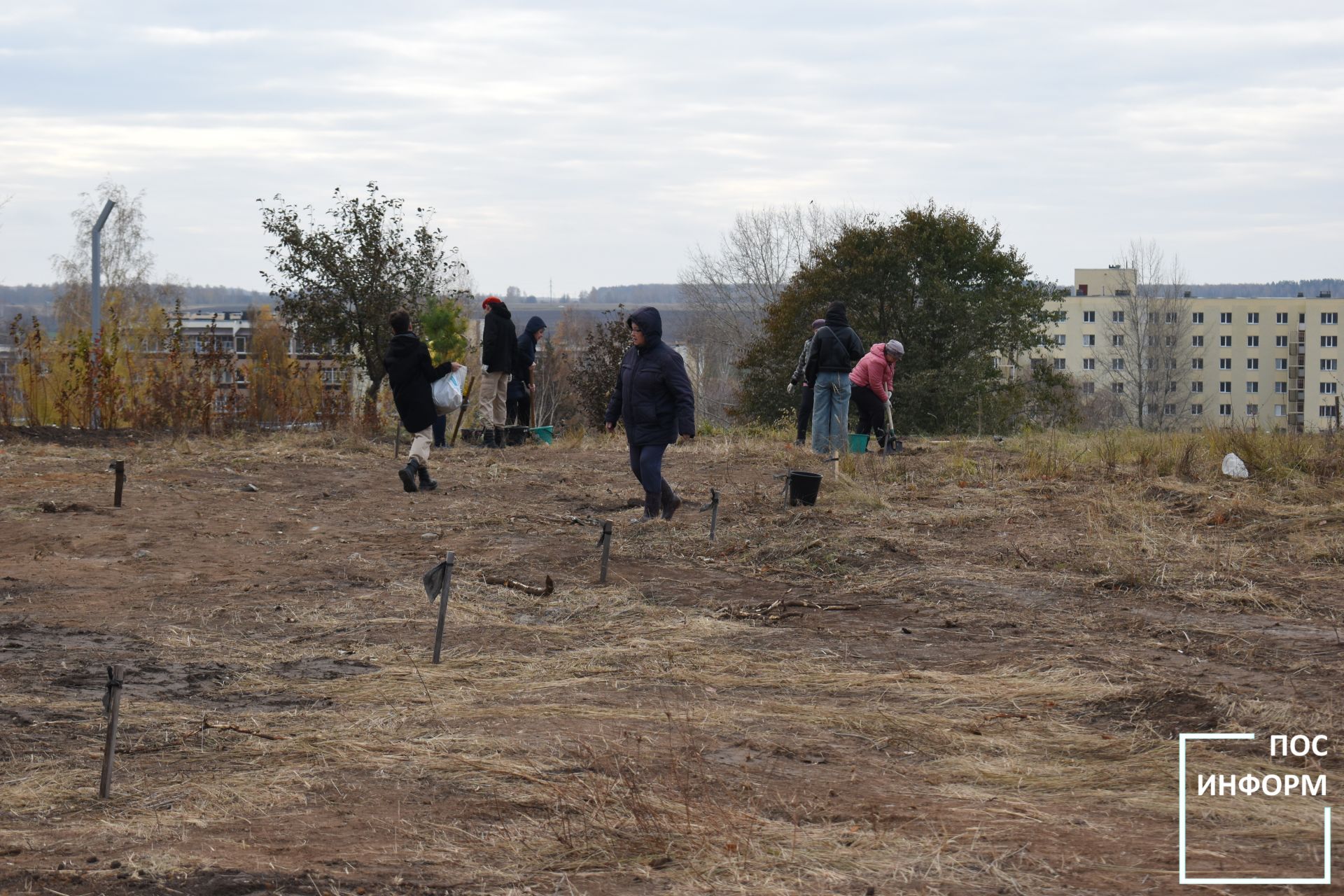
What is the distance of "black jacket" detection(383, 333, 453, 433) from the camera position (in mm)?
12250

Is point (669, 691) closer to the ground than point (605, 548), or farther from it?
closer to the ground

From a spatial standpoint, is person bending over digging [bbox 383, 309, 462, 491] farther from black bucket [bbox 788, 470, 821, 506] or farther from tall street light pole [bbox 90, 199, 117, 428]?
tall street light pole [bbox 90, 199, 117, 428]

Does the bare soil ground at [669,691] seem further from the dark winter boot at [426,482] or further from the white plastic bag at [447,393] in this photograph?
the white plastic bag at [447,393]

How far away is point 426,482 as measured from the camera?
12281 millimetres

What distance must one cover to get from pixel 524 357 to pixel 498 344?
595 millimetres

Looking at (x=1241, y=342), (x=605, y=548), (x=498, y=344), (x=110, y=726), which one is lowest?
(x=110, y=726)

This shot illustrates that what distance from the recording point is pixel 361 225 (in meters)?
24.5

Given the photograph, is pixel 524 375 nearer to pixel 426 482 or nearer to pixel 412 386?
pixel 412 386

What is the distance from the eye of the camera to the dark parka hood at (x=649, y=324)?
1015 cm

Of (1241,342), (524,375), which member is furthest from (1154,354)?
(524,375)

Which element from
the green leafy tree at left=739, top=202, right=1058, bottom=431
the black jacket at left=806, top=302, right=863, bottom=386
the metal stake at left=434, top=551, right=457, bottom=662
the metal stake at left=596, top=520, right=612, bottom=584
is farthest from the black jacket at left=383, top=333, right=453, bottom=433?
the green leafy tree at left=739, top=202, right=1058, bottom=431

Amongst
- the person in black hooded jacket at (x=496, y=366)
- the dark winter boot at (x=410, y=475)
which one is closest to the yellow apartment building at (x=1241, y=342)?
the person in black hooded jacket at (x=496, y=366)

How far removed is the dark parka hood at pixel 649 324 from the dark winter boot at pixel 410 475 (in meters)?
→ 2.84

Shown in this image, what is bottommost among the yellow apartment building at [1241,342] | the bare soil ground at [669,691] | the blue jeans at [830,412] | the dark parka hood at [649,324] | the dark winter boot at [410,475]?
the bare soil ground at [669,691]
